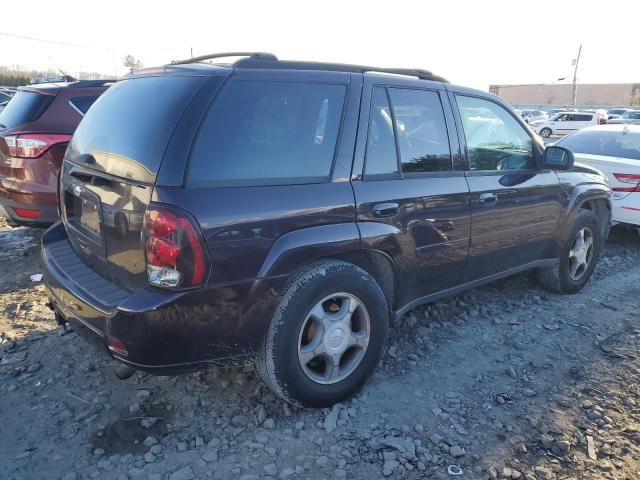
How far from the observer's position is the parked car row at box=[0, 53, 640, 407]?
7.57 feet

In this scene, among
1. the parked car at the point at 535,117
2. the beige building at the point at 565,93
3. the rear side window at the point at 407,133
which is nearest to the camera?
the rear side window at the point at 407,133

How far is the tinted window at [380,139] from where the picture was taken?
9.68 feet

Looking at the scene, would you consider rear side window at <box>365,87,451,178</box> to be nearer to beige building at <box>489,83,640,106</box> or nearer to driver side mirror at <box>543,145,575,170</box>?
driver side mirror at <box>543,145,575,170</box>

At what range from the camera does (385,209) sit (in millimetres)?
2918

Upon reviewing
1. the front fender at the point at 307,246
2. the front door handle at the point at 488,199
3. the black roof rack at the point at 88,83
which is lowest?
the front fender at the point at 307,246

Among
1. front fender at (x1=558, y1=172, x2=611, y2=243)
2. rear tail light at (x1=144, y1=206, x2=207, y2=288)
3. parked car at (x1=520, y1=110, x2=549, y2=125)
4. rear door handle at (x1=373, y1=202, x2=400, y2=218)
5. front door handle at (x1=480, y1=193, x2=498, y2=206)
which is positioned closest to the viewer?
rear tail light at (x1=144, y1=206, x2=207, y2=288)

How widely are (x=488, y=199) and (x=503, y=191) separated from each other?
0.70 ft

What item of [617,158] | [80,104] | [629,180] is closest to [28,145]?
[80,104]

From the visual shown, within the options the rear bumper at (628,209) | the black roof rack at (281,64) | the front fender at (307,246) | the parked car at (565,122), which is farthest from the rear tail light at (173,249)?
the parked car at (565,122)

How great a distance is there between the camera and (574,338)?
12.7 ft

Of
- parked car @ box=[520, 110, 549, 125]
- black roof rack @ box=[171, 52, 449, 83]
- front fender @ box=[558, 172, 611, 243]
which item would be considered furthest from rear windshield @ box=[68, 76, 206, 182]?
parked car @ box=[520, 110, 549, 125]

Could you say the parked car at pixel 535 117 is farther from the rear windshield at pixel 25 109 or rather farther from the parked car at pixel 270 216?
the parked car at pixel 270 216

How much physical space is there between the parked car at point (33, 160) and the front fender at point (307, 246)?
10.3 ft

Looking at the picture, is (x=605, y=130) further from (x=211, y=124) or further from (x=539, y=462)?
(x=211, y=124)
